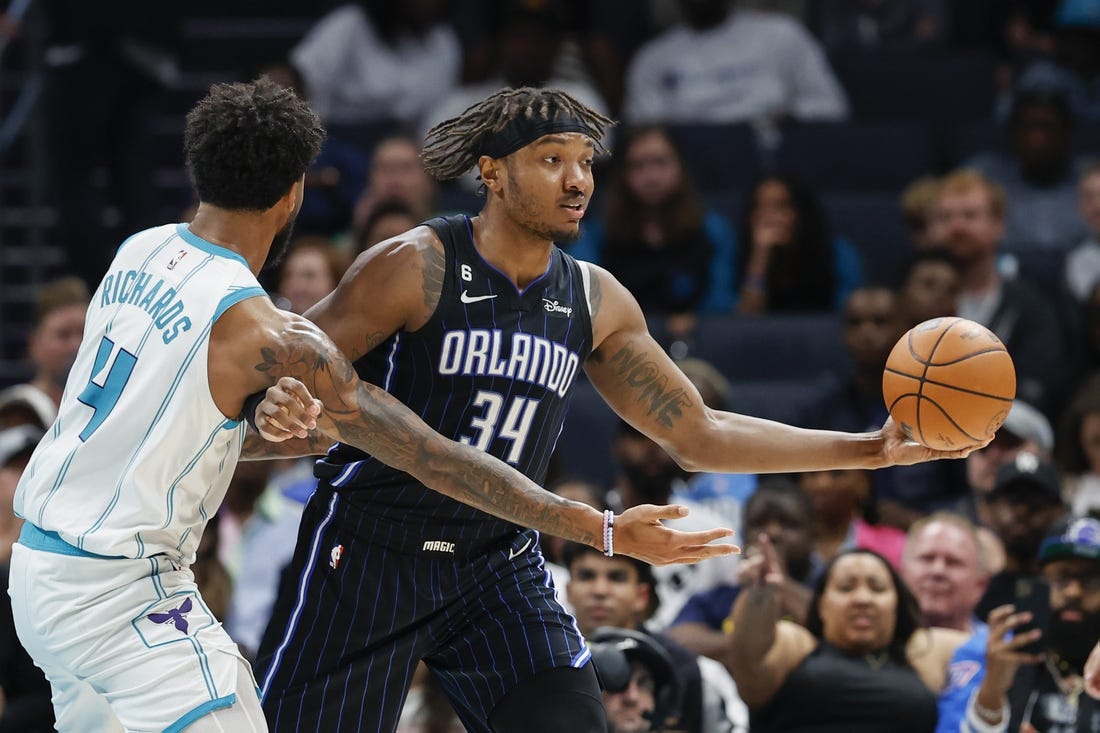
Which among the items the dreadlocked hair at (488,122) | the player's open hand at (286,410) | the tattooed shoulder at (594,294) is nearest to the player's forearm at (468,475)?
the player's open hand at (286,410)

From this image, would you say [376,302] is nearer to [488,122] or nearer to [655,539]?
[488,122]

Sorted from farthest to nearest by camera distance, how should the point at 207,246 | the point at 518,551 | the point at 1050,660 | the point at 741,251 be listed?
the point at 741,251 → the point at 1050,660 → the point at 518,551 → the point at 207,246

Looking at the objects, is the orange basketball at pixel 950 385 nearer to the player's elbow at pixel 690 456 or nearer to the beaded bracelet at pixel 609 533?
the player's elbow at pixel 690 456

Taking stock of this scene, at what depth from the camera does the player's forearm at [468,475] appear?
178 inches

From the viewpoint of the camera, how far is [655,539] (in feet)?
15.1

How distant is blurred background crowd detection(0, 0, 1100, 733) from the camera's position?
284 inches

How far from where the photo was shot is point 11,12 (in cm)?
1156

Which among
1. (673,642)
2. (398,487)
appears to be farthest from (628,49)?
(398,487)

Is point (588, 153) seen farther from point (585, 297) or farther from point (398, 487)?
point (398, 487)

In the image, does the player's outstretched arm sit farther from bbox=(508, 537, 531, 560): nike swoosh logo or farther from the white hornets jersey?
bbox=(508, 537, 531, 560): nike swoosh logo

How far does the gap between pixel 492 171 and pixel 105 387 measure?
1612mm

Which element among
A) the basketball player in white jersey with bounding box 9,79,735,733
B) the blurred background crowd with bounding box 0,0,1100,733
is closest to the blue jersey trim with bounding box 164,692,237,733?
the basketball player in white jersey with bounding box 9,79,735,733

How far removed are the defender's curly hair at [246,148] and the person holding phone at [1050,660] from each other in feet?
12.2

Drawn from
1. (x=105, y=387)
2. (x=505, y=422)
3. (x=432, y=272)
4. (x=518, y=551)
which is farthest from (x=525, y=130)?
(x=105, y=387)
